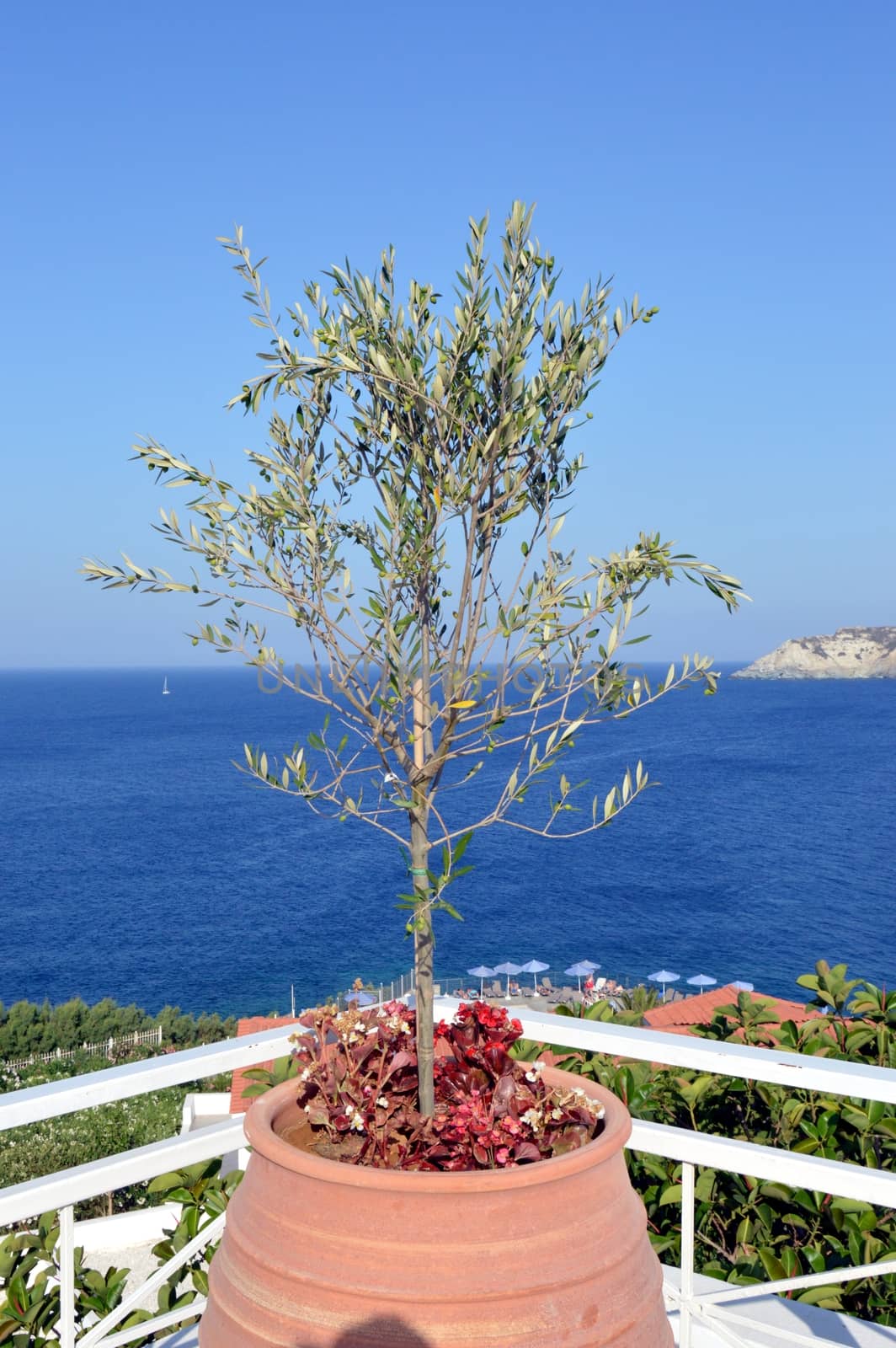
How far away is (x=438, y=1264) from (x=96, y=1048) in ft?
84.8

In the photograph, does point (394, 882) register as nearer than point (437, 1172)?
No

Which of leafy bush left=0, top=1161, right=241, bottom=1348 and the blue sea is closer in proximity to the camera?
leafy bush left=0, top=1161, right=241, bottom=1348

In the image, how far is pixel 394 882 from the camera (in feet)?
148

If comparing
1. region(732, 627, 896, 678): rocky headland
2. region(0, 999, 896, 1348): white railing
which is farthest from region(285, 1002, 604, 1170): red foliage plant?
region(732, 627, 896, 678): rocky headland

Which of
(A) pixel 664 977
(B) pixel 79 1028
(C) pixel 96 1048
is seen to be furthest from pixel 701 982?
(B) pixel 79 1028

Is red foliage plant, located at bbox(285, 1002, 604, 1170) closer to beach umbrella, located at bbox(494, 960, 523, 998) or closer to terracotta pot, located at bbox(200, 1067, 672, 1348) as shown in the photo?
terracotta pot, located at bbox(200, 1067, 672, 1348)

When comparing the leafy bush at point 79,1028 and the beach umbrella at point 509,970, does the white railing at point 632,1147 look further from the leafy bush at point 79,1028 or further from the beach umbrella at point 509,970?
the beach umbrella at point 509,970

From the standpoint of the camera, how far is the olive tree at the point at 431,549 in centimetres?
163

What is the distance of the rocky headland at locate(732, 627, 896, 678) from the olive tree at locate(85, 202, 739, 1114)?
156 metres

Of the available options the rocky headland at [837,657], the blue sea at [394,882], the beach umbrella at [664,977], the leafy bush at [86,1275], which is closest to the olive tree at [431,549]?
the leafy bush at [86,1275]

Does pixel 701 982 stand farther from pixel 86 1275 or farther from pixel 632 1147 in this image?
pixel 86 1275

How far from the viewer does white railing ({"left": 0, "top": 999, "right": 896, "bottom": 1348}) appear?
1.51 m

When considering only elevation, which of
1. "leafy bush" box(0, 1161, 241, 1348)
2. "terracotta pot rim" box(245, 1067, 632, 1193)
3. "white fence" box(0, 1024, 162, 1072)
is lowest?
"white fence" box(0, 1024, 162, 1072)

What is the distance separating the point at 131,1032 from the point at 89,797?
40.0 metres
